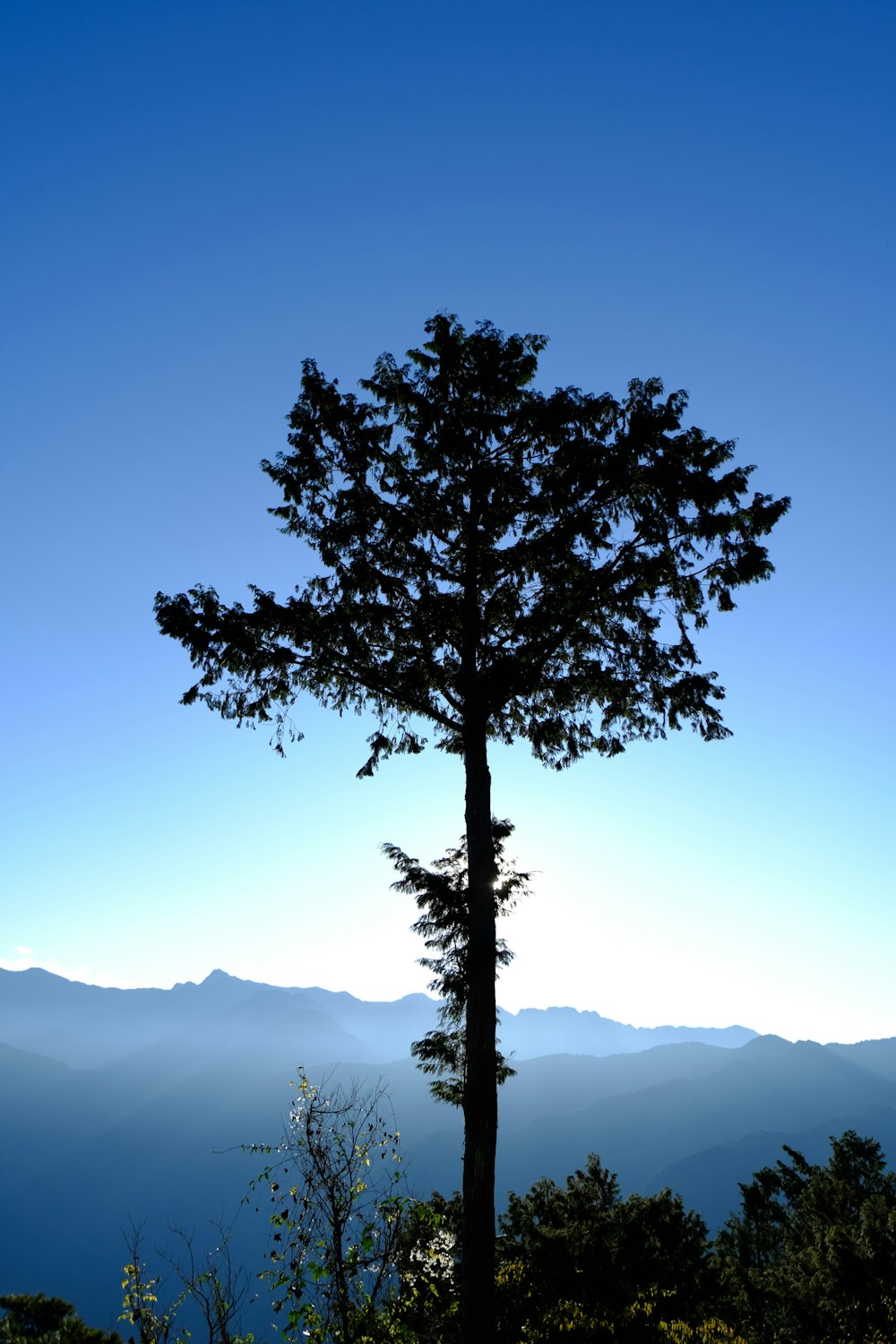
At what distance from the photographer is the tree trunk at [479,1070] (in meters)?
7.51

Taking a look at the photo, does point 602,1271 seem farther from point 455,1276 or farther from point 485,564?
point 485,564

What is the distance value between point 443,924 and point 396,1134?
127 inches

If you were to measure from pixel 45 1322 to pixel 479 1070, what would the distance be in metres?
4.45

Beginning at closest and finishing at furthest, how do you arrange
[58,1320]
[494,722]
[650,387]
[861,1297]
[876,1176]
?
[58,1320] < [861,1297] < [650,387] < [494,722] < [876,1176]

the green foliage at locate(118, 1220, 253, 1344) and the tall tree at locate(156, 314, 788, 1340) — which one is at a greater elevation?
the tall tree at locate(156, 314, 788, 1340)

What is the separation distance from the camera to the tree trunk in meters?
7.51

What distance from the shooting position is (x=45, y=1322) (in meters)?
6.14

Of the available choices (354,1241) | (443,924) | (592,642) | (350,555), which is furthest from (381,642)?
(354,1241)

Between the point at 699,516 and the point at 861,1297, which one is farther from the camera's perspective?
the point at 699,516

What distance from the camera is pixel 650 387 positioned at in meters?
10.7

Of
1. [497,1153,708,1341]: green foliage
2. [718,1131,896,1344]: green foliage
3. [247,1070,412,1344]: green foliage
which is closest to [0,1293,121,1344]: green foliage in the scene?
[247,1070,412,1344]: green foliage

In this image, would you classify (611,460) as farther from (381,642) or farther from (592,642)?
(381,642)

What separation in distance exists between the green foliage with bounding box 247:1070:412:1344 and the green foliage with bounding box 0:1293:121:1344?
150 centimetres

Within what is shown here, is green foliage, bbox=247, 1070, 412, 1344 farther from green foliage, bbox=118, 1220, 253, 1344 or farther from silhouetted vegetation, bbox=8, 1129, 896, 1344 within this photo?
green foliage, bbox=118, 1220, 253, 1344
